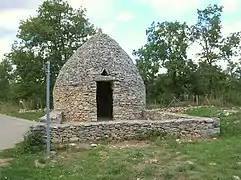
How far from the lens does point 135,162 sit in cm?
970

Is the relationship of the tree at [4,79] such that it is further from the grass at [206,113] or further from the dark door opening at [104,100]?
the grass at [206,113]

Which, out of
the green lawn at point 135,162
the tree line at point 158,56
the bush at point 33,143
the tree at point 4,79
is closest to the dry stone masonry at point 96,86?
the bush at point 33,143

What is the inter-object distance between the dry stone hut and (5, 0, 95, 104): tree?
66.2ft

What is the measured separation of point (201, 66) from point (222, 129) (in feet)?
75.4

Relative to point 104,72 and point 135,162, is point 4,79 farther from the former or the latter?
point 135,162

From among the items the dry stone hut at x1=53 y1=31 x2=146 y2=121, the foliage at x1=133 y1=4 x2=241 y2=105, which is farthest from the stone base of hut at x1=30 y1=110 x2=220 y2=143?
the foliage at x1=133 y1=4 x2=241 y2=105

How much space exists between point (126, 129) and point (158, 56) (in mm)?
23283

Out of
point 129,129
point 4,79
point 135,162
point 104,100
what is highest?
point 4,79

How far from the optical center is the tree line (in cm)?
3609

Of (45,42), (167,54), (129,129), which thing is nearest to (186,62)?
(167,54)

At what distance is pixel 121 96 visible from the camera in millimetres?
18859

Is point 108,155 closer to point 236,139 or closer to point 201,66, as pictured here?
point 236,139

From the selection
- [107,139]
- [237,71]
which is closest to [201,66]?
[237,71]

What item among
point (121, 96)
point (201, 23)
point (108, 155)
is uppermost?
point (201, 23)
